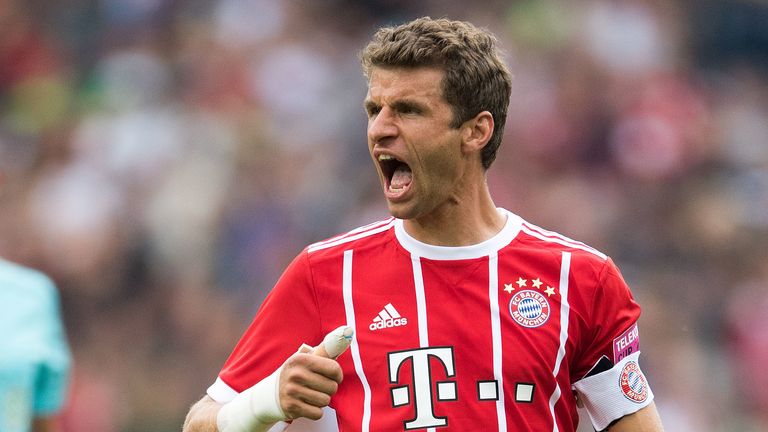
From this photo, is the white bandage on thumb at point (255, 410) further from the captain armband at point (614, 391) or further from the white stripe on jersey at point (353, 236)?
the captain armband at point (614, 391)

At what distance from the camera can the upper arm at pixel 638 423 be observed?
3693mm

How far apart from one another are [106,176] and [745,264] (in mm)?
4419

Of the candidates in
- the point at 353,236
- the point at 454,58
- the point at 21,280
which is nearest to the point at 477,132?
the point at 454,58

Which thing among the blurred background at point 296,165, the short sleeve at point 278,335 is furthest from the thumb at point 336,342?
the blurred background at point 296,165

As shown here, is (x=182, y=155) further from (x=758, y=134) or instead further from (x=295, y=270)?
(x=295, y=270)

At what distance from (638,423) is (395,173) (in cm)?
101

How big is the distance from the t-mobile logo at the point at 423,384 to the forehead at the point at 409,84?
2.35 feet

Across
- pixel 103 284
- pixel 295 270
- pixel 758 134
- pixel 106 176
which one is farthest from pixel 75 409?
pixel 758 134

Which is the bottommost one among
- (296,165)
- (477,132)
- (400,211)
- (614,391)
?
(296,165)

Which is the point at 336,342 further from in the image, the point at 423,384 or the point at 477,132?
the point at 477,132

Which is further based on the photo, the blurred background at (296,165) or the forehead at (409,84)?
the blurred background at (296,165)

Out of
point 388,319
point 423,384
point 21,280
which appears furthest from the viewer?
point 21,280

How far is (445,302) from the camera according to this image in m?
3.65

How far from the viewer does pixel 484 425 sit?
351cm
